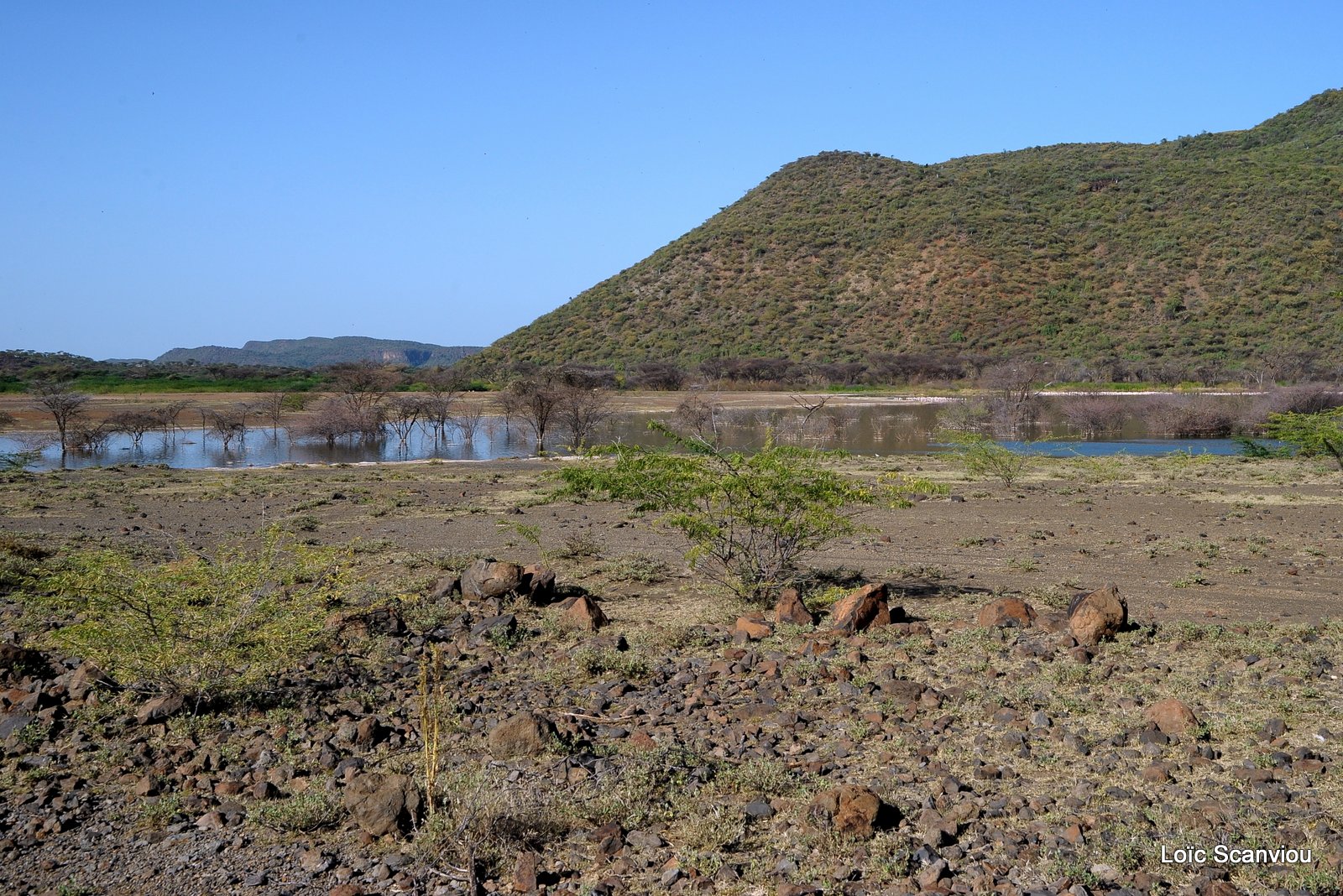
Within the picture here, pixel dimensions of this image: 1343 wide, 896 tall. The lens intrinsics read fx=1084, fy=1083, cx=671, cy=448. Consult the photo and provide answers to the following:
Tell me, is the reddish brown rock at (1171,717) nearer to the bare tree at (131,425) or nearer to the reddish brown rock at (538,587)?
the reddish brown rock at (538,587)

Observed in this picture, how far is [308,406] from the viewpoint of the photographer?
49.6 metres

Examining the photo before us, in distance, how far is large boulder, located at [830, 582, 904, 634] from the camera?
8.20 m

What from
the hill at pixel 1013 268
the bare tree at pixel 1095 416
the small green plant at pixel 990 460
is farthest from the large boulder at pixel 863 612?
the hill at pixel 1013 268

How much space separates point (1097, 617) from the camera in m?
7.67

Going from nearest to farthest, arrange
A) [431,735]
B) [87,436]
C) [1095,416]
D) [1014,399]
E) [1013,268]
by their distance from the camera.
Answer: [431,735]
[87,436]
[1095,416]
[1014,399]
[1013,268]

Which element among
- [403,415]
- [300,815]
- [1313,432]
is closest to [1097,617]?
[300,815]

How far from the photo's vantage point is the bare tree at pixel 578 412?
3272cm

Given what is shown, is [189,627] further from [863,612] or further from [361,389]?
[361,389]

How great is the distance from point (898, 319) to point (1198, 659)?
211ft

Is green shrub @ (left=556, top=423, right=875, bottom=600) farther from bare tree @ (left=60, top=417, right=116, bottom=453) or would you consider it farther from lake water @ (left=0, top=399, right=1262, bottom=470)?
bare tree @ (left=60, top=417, right=116, bottom=453)

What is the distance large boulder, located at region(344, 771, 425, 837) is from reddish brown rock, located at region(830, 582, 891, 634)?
3972 millimetres

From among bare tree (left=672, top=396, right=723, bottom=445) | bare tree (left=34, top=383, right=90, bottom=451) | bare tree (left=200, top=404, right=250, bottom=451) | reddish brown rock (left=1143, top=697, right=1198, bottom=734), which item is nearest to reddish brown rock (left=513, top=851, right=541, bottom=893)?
reddish brown rock (left=1143, top=697, right=1198, bottom=734)

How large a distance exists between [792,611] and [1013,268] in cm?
6763

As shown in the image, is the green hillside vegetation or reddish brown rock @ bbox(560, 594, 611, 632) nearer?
reddish brown rock @ bbox(560, 594, 611, 632)
